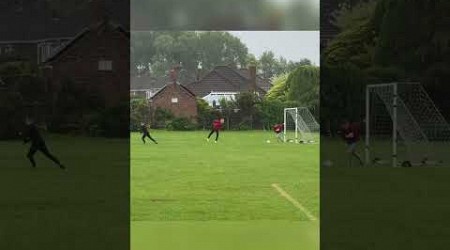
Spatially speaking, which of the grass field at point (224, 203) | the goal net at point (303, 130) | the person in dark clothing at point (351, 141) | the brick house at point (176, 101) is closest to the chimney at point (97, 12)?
the grass field at point (224, 203)

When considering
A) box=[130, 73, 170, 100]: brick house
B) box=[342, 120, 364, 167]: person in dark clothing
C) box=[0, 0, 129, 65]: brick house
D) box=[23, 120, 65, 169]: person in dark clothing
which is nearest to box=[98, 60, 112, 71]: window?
box=[0, 0, 129, 65]: brick house

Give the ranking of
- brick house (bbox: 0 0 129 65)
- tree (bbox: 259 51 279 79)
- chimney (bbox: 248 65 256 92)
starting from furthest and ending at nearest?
chimney (bbox: 248 65 256 92) < tree (bbox: 259 51 279 79) < brick house (bbox: 0 0 129 65)

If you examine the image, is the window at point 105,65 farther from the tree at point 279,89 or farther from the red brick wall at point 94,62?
the tree at point 279,89

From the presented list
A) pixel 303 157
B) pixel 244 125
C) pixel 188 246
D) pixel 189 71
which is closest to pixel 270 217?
pixel 188 246

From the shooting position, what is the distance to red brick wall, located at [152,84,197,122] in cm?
3062

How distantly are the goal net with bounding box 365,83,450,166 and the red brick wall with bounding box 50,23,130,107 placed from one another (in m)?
4.35

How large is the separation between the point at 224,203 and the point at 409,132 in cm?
679

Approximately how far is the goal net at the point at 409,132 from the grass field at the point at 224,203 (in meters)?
1.29

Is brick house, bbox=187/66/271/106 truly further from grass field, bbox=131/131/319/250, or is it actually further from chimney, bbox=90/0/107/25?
chimney, bbox=90/0/107/25

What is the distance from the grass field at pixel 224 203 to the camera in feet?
16.0

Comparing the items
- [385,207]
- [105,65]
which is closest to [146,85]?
[105,65]

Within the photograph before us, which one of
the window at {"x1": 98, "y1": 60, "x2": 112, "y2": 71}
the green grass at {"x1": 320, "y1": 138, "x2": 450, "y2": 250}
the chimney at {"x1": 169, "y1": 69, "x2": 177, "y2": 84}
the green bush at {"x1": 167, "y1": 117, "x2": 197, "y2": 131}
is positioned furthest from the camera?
the chimney at {"x1": 169, "y1": 69, "x2": 177, "y2": 84}

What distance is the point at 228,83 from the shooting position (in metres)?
36.7

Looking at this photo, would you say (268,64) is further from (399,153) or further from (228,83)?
(399,153)
